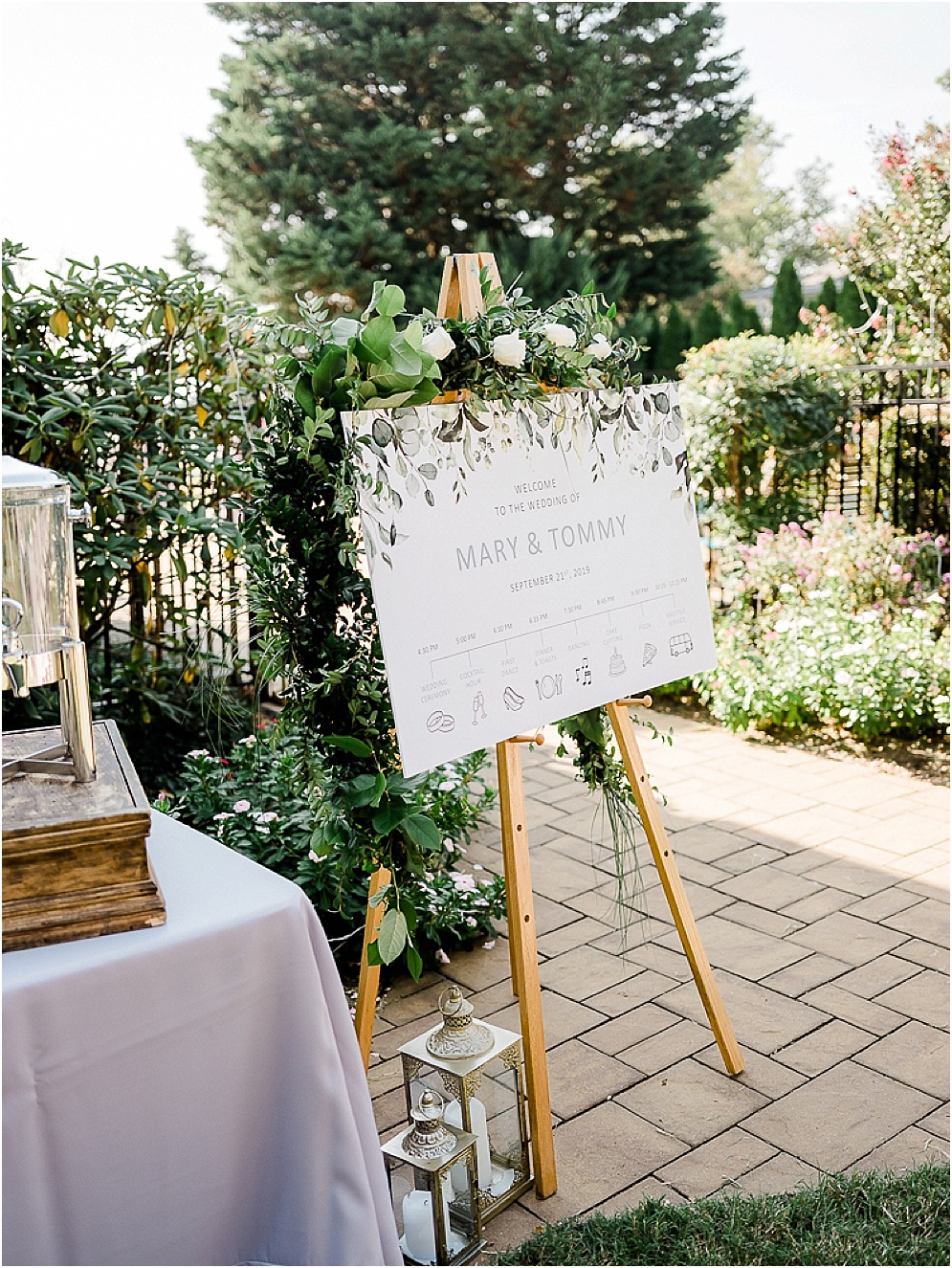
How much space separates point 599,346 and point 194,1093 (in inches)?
57.8

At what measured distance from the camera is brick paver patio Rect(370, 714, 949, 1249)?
218cm

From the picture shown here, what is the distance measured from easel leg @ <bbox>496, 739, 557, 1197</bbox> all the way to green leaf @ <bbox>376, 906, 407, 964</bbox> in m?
0.31

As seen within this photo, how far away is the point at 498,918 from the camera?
3186 mm

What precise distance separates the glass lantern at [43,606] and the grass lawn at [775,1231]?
3.96ft

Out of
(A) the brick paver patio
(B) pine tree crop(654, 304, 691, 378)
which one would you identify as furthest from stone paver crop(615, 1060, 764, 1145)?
(B) pine tree crop(654, 304, 691, 378)

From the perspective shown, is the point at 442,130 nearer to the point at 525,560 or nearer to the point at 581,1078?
the point at 525,560

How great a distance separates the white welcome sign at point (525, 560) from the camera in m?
1.81

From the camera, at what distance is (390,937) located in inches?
70.6

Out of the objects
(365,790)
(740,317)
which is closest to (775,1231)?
(365,790)

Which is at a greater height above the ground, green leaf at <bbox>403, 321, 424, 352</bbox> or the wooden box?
green leaf at <bbox>403, 321, 424, 352</bbox>

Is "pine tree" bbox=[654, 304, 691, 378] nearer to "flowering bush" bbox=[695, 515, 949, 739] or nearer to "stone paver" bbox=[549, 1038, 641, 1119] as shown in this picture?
"flowering bush" bbox=[695, 515, 949, 739]

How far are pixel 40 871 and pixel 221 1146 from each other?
0.41m

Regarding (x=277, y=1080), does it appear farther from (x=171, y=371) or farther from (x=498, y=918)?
(x=171, y=371)

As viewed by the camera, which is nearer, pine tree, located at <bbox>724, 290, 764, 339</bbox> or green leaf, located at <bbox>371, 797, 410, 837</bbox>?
green leaf, located at <bbox>371, 797, 410, 837</bbox>
